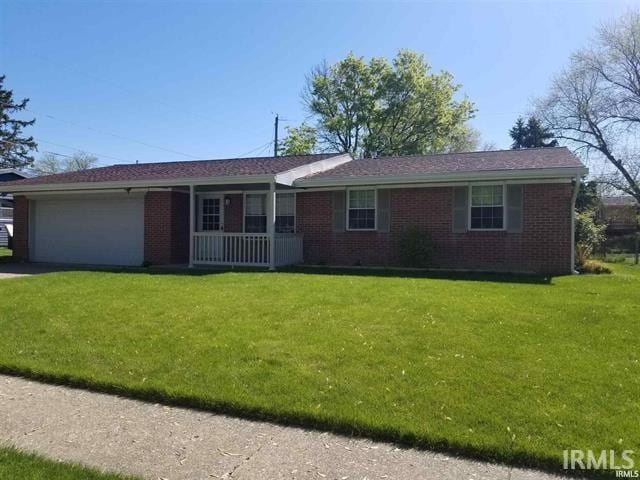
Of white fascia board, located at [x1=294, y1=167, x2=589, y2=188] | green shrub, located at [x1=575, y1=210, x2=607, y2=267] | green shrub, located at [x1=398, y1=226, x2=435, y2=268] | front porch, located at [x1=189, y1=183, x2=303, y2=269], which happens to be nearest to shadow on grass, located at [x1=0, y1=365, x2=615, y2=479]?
front porch, located at [x1=189, y1=183, x2=303, y2=269]

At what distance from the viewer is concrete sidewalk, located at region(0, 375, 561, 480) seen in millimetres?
3270

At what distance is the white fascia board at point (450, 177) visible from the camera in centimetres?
1217

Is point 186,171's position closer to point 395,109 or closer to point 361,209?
point 361,209

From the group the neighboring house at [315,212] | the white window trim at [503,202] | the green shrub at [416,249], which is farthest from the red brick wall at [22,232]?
the white window trim at [503,202]

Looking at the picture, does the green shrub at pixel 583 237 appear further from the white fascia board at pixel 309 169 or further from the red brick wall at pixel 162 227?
the red brick wall at pixel 162 227

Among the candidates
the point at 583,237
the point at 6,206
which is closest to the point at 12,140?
the point at 6,206

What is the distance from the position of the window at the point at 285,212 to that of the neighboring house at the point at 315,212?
3 centimetres

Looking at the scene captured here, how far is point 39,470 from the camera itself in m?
3.24

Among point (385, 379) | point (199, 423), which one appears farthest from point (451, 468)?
point (199, 423)

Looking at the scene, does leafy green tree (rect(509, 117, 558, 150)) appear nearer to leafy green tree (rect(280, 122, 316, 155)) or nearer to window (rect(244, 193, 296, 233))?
leafy green tree (rect(280, 122, 316, 155))

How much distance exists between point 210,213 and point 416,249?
7.16m

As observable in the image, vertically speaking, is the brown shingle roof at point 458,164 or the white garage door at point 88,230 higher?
the brown shingle roof at point 458,164

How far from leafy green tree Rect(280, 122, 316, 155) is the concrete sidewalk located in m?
36.6

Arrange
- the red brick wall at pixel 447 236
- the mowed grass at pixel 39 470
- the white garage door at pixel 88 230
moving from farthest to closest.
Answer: the white garage door at pixel 88 230, the red brick wall at pixel 447 236, the mowed grass at pixel 39 470
